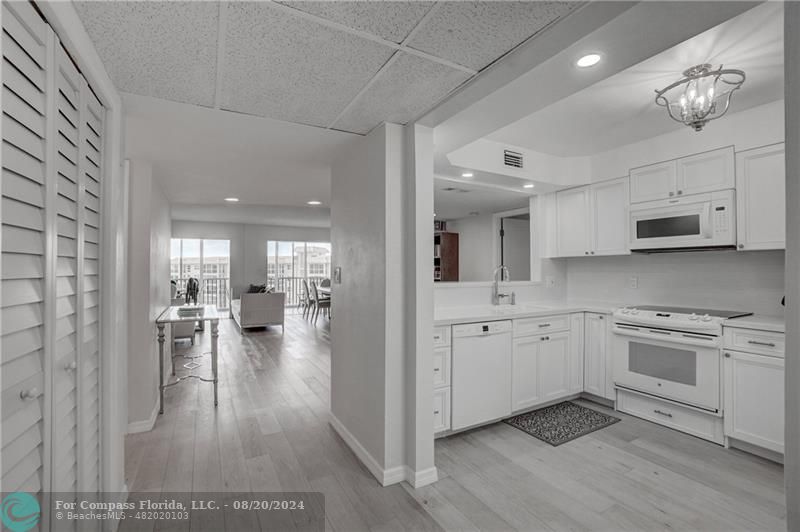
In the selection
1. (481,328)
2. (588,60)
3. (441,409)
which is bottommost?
(441,409)

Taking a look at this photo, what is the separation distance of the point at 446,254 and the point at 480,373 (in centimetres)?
448

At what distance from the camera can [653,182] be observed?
3254 millimetres

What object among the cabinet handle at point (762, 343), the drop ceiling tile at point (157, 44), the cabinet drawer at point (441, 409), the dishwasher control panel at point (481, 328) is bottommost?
the cabinet drawer at point (441, 409)

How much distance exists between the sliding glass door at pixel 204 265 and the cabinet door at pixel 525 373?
28.1 feet

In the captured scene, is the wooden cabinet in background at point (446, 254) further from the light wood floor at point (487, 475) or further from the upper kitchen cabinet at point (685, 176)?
the light wood floor at point (487, 475)

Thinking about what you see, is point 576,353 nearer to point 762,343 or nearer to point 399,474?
point 762,343

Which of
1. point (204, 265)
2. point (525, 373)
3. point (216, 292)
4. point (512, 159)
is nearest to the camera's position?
point (525, 373)

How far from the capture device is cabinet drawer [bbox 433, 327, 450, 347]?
8.70 feet

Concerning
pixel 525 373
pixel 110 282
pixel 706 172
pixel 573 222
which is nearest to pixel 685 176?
pixel 706 172

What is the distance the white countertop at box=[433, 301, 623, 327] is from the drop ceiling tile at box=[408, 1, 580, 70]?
1.66 metres

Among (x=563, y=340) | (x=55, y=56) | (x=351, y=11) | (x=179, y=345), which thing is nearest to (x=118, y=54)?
(x=55, y=56)

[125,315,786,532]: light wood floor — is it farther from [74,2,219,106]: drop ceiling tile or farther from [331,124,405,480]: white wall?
[74,2,219,106]: drop ceiling tile

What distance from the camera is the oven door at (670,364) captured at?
2.69m

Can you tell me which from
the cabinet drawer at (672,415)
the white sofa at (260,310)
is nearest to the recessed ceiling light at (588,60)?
the cabinet drawer at (672,415)
